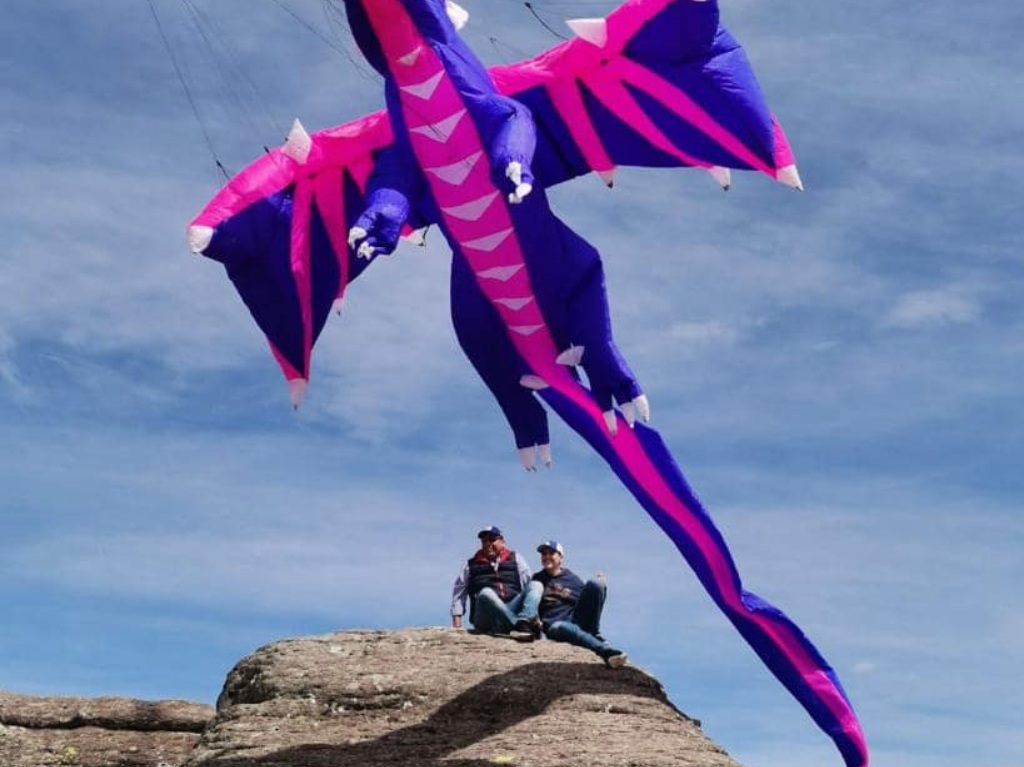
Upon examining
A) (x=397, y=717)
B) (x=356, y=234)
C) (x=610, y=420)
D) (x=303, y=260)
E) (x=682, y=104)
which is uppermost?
(x=682, y=104)

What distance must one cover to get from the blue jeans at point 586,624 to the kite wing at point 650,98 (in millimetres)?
2425

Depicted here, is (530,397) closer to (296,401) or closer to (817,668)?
(296,401)

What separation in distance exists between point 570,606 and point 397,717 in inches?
53.1

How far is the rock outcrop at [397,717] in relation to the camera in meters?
7.97

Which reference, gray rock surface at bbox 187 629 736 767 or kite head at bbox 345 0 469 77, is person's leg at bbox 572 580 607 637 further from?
kite head at bbox 345 0 469 77

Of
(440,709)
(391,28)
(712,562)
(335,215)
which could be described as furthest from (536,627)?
(391,28)

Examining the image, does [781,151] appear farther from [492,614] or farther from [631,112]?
[492,614]

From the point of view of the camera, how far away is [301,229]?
8.67 m

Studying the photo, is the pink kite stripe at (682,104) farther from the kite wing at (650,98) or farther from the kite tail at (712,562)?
the kite tail at (712,562)

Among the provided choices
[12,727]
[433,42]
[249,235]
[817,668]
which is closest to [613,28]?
[433,42]

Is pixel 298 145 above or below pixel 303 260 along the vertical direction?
above

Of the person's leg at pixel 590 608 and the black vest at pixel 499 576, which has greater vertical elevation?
the black vest at pixel 499 576

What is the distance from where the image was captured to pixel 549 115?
28.2 ft

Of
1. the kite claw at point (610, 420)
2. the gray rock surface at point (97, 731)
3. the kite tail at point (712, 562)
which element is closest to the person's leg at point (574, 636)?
the kite tail at point (712, 562)
